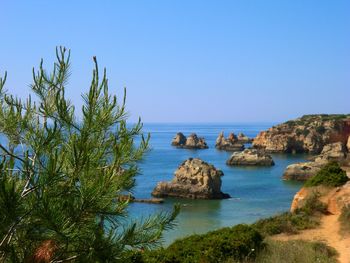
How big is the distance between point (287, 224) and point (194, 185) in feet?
96.2

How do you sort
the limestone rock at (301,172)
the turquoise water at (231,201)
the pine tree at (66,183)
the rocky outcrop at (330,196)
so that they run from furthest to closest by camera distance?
the limestone rock at (301,172), the turquoise water at (231,201), the rocky outcrop at (330,196), the pine tree at (66,183)

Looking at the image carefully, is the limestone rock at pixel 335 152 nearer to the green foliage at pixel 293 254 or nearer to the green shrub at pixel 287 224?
the green shrub at pixel 287 224

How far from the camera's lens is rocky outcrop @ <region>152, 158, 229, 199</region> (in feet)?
163

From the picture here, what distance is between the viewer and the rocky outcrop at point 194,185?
49.8 m

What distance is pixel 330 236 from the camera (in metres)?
19.9

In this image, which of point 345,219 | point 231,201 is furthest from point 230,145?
point 345,219

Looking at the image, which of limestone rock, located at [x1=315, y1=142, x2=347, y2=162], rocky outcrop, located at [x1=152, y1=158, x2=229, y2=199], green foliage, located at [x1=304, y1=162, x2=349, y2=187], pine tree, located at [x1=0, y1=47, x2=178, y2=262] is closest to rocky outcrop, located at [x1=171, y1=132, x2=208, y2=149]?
limestone rock, located at [x1=315, y1=142, x2=347, y2=162]

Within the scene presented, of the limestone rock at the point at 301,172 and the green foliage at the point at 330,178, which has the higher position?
the green foliage at the point at 330,178

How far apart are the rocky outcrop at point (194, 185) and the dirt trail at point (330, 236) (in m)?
26.4

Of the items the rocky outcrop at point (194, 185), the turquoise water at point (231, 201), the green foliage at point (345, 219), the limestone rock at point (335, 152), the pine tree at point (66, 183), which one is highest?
the pine tree at point (66, 183)

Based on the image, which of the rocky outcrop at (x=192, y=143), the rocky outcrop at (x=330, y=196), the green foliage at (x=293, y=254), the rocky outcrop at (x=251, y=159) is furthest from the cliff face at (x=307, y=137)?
the green foliage at (x=293, y=254)

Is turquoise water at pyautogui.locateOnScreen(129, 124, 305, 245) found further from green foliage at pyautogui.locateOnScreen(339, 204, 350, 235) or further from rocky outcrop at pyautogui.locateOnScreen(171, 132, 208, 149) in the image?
rocky outcrop at pyautogui.locateOnScreen(171, 132, 208, 149)

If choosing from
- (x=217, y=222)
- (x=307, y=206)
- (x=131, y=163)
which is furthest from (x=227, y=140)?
(x=131, y=163)

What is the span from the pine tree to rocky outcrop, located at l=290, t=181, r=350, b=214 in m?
19.3
